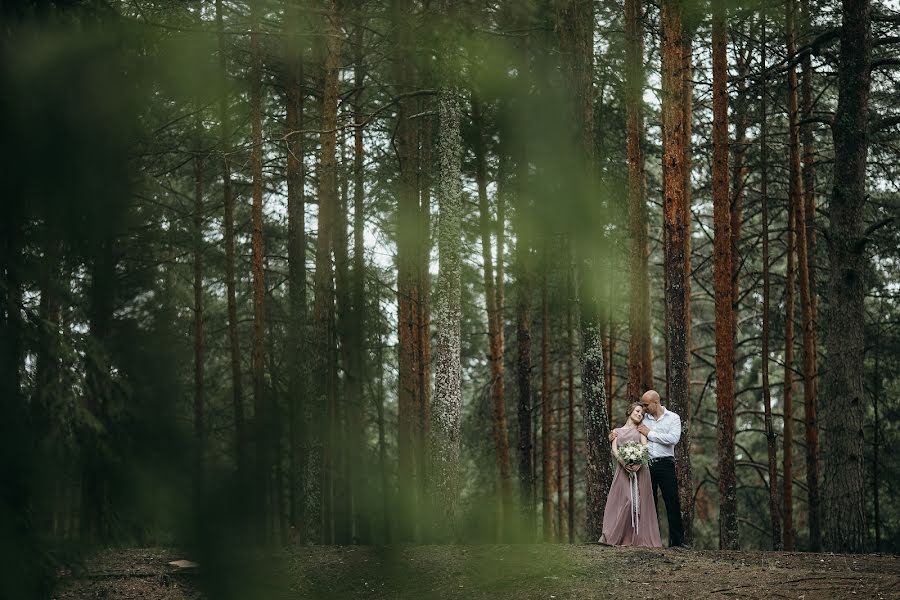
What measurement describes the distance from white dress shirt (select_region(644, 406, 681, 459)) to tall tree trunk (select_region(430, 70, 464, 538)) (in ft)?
9.30

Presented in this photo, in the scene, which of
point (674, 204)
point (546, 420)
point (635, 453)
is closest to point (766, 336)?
point (674, 204)

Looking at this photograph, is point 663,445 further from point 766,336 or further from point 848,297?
point 766,336

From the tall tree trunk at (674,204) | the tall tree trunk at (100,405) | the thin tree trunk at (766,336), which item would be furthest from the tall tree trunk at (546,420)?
the tall tree trunk at (100,405)

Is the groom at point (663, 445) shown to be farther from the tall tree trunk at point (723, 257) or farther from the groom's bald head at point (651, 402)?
the tall tree trunk at point (723, 257)

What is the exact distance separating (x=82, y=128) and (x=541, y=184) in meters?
0.84

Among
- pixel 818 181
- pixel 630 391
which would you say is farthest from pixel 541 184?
pixel 818 181

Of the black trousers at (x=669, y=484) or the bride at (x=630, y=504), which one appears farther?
the bride at (x=630, y=504)

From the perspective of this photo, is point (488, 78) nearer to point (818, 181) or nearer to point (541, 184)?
point (541, 184)

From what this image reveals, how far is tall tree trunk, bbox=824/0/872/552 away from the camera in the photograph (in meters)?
11.6

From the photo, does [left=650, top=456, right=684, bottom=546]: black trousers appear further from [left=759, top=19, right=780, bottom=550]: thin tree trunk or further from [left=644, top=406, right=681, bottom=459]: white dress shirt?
[left=759, top=19, right=780, bottom=550]: thin tree trunk

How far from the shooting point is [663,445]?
11461 millimetres

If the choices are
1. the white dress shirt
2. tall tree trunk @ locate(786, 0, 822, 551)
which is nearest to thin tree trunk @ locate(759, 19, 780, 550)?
tall tree trunk @ locate(786, 0, 822, 551)

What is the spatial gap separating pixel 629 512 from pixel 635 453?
89 centimetres

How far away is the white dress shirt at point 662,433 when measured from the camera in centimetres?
1138
